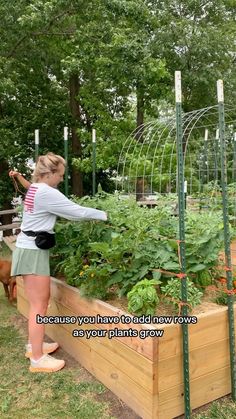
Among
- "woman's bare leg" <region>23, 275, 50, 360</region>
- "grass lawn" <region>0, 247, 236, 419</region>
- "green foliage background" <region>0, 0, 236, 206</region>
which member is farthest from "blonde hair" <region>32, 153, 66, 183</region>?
"green foliage background" <region>0, 0, 236, 206</region>

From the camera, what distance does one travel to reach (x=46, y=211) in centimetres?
254

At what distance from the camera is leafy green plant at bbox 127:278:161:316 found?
7.24ft

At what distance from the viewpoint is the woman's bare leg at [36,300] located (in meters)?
2.62

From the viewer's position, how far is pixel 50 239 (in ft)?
8.63

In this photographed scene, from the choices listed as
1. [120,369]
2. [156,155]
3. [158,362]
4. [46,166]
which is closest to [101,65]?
[156,155]

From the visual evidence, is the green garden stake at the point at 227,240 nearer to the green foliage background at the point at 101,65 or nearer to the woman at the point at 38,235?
the woman at the point at 38,235

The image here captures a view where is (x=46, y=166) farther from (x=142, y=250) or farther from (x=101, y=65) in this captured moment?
(x=101, y=65)

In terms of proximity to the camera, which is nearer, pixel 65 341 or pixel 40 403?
pixel 40 403

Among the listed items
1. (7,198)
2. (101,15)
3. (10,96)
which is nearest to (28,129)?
(10,96)

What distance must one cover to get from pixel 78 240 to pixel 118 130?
5554mm

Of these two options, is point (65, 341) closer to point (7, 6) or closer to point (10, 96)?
point (7, 6)

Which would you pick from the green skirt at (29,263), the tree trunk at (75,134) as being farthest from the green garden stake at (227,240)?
the tree trunk at (75,134)

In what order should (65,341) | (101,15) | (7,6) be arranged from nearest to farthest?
(65,341) < (7,6) < (101,15)

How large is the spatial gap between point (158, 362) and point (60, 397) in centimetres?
78
